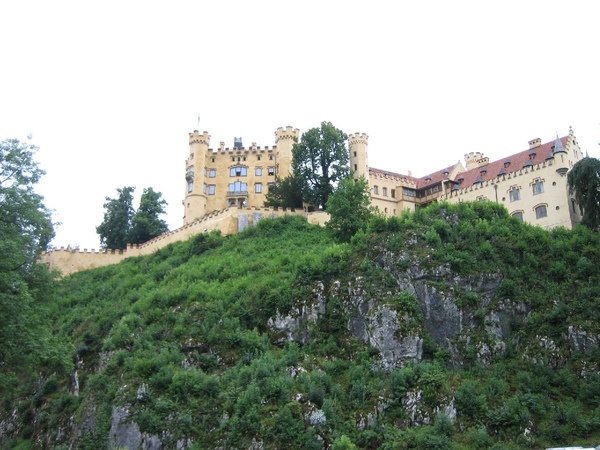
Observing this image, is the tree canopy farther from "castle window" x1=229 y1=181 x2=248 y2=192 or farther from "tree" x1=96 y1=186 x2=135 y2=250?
"castle window" x1=229 y1=181 x2=248 y2=192

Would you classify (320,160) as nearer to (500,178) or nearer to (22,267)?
(500,178)

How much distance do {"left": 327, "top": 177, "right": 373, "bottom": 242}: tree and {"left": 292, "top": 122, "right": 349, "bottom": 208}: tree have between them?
10.4 m

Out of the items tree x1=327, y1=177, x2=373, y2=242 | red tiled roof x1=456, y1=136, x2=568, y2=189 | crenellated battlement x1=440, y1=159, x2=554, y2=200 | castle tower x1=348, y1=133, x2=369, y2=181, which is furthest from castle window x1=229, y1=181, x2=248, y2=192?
red tiled roof x1=456, y1=136, x2=568, y2=189

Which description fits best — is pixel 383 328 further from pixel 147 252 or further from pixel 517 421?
pixel 147 252

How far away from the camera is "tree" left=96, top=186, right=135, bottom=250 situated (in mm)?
81081

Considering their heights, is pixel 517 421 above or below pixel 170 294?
below

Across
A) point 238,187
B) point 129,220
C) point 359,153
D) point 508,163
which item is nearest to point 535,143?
point 508,163

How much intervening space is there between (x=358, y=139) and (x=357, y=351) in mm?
40279

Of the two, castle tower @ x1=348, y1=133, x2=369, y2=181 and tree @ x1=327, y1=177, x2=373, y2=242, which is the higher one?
castle tower @ x1=348, y1=133, x2=369, y2=181

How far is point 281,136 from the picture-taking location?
81.2 metres

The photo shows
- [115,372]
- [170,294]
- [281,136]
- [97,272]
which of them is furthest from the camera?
[281,136]

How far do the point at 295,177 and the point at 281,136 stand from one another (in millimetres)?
10675

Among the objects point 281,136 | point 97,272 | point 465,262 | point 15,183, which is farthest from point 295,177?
point 15,183

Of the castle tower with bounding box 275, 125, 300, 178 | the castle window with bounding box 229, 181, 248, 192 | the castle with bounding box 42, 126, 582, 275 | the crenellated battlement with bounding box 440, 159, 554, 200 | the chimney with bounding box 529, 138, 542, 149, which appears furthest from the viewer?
the castle window with bounding box 229, 181, 248, 192
